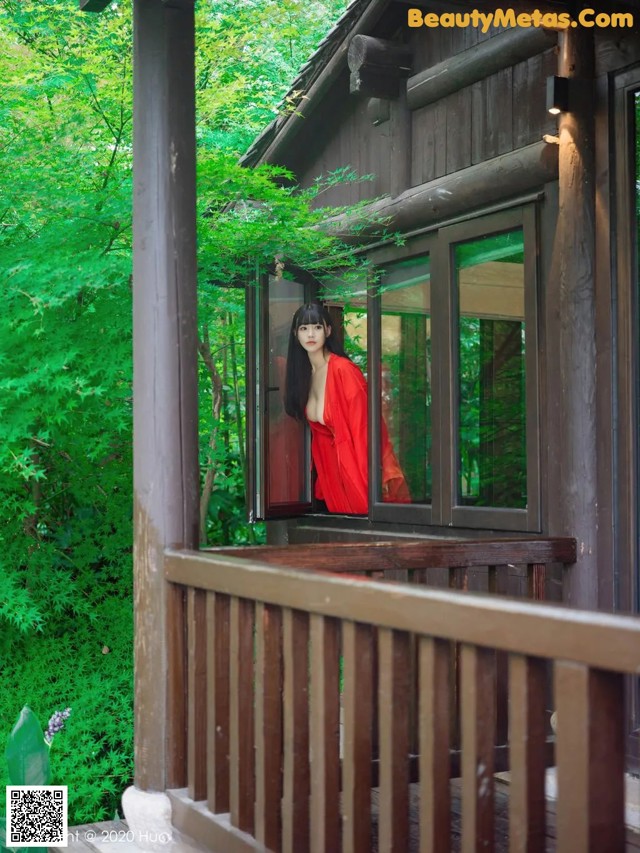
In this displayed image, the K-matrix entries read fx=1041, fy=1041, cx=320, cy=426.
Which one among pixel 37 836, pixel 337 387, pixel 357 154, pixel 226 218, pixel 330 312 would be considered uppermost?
pixel 357 154

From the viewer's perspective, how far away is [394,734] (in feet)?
7.43

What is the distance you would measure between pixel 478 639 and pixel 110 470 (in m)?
4.49

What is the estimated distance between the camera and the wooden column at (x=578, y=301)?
13.0 feet

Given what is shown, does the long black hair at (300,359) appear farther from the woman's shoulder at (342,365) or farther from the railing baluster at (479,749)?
the railing baluster at (479,749)

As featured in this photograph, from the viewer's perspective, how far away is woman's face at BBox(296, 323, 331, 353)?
6.69 m

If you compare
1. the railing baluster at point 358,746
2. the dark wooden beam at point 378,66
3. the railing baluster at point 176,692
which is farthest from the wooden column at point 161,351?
the dark wooden beam at point 378,66

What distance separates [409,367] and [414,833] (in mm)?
2990

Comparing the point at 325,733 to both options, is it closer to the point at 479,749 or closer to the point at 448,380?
the point at 479,749

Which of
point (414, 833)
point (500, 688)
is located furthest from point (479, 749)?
point (500, 688)

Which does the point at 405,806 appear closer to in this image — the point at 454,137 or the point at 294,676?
the point at 294,676

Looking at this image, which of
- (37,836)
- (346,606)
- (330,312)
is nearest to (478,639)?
(346,606)

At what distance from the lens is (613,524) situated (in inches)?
153

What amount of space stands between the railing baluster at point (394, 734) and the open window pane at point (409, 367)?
3109 millimetres

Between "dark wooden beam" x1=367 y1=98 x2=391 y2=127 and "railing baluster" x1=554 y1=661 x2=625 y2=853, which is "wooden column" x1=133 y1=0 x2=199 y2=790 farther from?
"dark wooden beam" x1=367 y1=98 x2=391 y2=127
